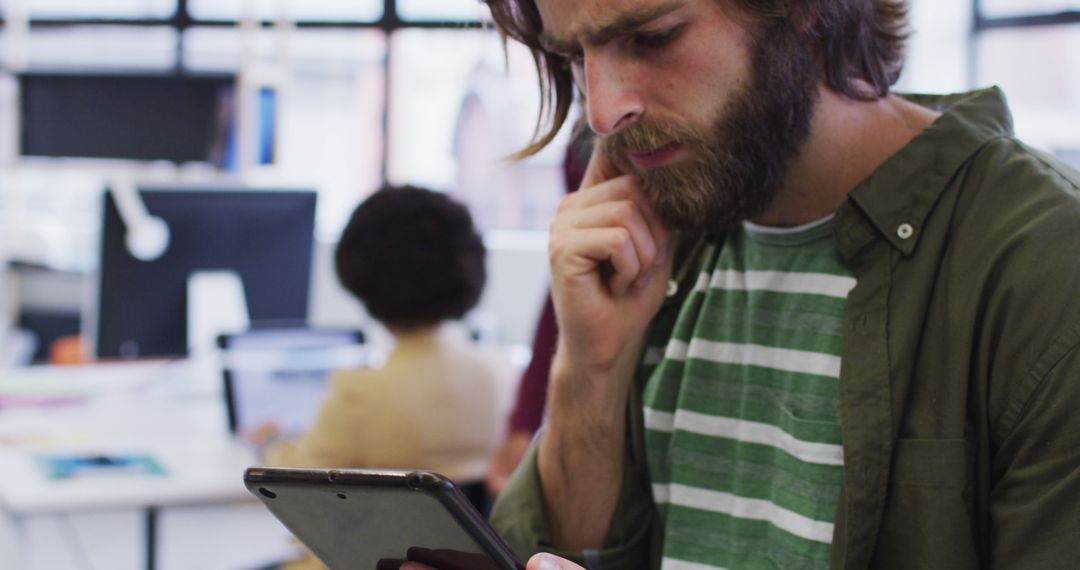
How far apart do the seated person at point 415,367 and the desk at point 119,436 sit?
157 mm

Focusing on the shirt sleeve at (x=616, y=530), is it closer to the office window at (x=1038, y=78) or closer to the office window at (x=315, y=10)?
the office window at (x=1038, y=78)

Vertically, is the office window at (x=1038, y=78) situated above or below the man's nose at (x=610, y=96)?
above

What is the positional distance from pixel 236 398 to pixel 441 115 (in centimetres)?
395

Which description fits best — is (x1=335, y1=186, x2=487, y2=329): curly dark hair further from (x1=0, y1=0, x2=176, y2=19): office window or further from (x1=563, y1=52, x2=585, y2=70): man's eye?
(x1=0, y1=0, x2=176, y2=19): office window

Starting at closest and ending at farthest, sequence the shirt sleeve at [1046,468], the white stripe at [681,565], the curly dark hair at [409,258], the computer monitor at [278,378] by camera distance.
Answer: the shirt sleeve at [1046,468], the white stripe at [681,565], the curly dark hair at [409,258], the computer monitor at [278,378]

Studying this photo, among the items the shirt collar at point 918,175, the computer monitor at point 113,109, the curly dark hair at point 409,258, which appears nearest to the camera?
the shirt collar at point 918,175

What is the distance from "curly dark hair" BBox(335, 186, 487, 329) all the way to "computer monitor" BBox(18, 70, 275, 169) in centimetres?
127

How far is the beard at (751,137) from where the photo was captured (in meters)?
1.11

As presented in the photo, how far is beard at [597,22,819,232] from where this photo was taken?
1108mm

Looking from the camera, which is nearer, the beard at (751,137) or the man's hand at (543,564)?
the man's hand at (543,564)

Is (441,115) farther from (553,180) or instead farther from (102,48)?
(102,48)

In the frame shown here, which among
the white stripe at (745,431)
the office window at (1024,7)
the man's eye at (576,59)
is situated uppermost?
the office window at (1024,7)

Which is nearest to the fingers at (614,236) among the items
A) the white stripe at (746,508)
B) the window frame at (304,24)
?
the white stripe at (746,508)

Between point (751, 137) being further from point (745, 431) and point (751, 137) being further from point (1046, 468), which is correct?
point (1046, 468)
